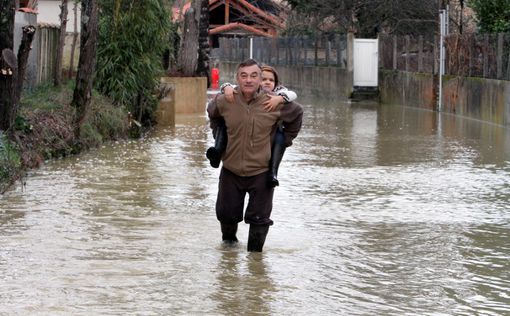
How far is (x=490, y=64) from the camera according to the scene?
24594 millimetres

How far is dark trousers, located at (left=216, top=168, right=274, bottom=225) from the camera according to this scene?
8.95 meters

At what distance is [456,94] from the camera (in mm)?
26562

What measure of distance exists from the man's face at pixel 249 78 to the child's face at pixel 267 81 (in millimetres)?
256

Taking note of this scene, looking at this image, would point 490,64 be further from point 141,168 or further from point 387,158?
point 141,168

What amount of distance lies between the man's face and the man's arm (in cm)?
28

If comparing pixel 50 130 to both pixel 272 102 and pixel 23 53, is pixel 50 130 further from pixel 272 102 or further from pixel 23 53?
pixel 272 102

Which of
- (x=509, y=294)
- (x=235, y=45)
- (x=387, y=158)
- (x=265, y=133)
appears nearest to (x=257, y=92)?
(x=265, y=133)

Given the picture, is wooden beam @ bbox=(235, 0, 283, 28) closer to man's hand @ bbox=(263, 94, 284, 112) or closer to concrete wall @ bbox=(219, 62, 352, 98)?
concrete wall @ bbox=(219, 62, 352, 98)

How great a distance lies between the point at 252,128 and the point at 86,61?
28.4ft

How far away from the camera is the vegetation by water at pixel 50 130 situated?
1291 cm

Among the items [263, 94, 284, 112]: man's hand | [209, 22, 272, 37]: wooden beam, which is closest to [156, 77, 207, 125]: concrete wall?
[263, 94, 284, 112]: man's hand

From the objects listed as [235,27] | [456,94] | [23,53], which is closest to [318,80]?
[456,94]

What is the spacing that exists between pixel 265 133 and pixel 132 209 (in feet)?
9.05

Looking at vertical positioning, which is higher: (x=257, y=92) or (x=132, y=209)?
(x=257, y=92)
